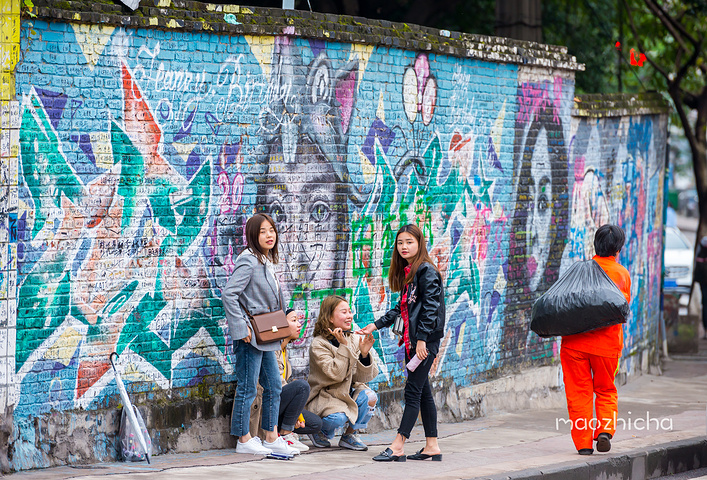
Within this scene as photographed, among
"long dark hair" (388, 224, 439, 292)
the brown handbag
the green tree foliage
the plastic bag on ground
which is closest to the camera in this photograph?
the plastic bag on ground

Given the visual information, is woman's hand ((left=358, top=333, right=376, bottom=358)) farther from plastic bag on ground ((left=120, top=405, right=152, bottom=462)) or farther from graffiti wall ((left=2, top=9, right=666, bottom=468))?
plastic bag on ground ((left=120, top=405, right=152, bottom=462))

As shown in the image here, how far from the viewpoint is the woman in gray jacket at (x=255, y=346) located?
6.84 metres

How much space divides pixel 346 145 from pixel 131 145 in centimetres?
205

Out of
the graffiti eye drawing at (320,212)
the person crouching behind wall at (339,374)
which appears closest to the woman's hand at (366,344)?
the person crouching behind wall at (339,374)

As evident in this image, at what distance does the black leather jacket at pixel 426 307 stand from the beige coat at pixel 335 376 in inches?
23.3

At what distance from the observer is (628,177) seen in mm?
12219

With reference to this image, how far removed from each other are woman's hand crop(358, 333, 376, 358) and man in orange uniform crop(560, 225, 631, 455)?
146 cm

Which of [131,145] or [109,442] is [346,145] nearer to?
[131,145]

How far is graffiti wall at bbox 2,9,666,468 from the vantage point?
20.8ft

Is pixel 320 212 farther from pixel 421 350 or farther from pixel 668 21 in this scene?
pixel 668 21

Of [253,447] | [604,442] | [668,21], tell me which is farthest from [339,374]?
[668,21]

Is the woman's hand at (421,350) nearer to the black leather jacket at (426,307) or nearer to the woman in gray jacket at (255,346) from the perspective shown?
the black leather jacket at (426,307)

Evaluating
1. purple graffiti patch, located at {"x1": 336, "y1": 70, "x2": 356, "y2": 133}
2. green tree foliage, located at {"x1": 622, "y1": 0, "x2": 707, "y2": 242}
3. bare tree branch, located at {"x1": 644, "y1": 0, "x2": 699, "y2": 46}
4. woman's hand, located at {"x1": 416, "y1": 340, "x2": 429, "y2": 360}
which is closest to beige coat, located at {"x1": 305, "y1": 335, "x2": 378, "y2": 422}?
woman's hand, located at {"x1": 416, "y1": 340, "x2": 429, "y2": 360}

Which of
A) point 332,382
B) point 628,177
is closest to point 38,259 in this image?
point 332,382
